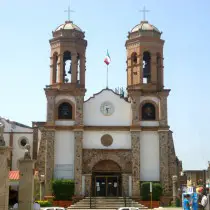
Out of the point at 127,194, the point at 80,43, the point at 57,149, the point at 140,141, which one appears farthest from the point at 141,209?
the point at 80,43

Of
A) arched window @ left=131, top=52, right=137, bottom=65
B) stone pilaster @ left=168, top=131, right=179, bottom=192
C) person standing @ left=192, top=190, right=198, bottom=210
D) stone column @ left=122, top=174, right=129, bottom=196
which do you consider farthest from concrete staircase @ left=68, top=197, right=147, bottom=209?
person standing @ left=192, top=190, right=198, bottom=210

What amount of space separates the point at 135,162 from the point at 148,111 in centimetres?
521

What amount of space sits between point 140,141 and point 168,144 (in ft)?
8.75

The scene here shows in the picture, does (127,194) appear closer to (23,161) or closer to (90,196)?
(90,196)

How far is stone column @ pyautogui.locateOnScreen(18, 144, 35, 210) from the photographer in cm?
2047

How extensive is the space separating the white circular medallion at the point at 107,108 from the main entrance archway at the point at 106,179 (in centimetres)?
452

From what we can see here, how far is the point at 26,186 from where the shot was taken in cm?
2086

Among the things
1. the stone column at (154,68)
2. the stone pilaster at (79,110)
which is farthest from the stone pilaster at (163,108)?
the stone pilaster at (79,110)

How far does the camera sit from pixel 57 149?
146 ft

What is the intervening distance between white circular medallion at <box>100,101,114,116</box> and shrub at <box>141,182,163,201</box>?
7403mm

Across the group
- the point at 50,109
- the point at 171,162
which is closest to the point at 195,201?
the point at 171,162

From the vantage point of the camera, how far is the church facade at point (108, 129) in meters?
44.2

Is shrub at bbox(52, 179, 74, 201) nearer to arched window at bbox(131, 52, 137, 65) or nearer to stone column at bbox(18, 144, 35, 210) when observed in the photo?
arched window at bbox(131, 52, 137, 65)

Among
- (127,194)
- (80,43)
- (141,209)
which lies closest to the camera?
(141,209)
